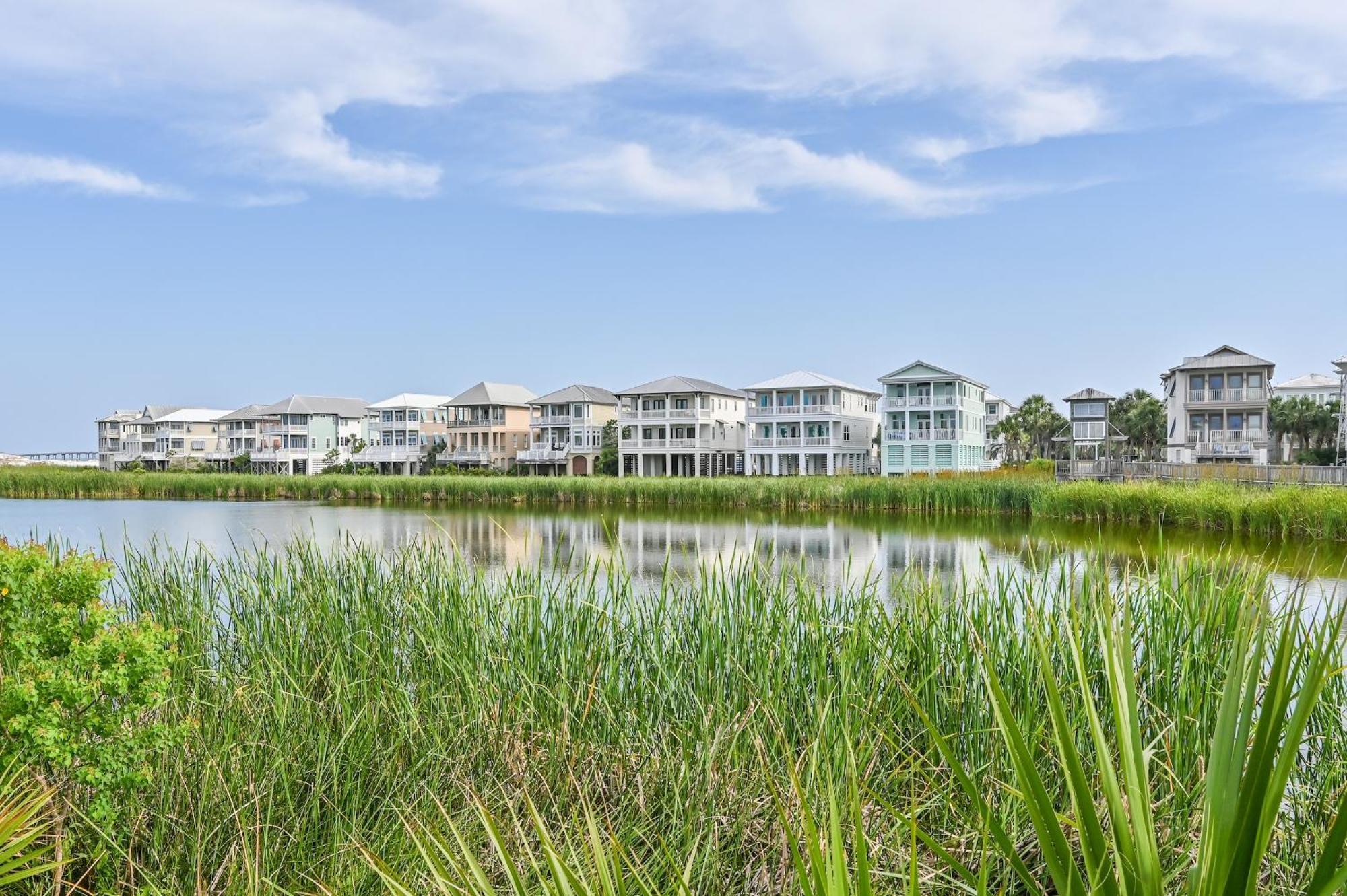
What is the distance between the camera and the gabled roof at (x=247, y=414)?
261ft

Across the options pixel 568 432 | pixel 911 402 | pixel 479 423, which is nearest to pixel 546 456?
pixel 568 432

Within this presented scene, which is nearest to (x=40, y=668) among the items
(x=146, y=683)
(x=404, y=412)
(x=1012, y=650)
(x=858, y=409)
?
(x=146, y=683)

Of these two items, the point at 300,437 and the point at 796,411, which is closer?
the point at 796,411

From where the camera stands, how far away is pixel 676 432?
185 ft

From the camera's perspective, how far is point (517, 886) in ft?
5.63

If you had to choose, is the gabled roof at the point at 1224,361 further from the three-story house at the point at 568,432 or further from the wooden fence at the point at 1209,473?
the three-story house at the point at 568,432

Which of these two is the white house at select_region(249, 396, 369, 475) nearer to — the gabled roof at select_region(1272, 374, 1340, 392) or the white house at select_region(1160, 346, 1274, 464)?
the white house at select_region(1160, 346, 1274, 464)

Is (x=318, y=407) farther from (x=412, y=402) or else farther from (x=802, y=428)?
(x=802, y=428)

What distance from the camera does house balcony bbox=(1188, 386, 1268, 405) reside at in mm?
42812

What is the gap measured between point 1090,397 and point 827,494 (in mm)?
21183

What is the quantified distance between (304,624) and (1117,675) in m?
5.66

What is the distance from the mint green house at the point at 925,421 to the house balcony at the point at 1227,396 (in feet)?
34.3

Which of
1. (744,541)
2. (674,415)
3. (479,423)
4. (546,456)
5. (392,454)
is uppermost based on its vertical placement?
(479,423)

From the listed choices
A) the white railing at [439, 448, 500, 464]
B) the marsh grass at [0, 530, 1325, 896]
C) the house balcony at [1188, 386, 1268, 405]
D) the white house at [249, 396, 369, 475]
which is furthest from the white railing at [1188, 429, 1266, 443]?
the white house at [249, 396, 369, 475]
